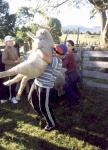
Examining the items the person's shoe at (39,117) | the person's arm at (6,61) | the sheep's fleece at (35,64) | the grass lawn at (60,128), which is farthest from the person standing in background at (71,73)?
the sheep's fleece at (35,64)

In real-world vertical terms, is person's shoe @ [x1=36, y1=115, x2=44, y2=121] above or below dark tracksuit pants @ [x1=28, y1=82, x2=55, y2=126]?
below

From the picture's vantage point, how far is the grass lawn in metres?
4.41

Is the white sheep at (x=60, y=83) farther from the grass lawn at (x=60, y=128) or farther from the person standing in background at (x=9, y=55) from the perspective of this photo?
the person standing in background at (x=9, y=55)

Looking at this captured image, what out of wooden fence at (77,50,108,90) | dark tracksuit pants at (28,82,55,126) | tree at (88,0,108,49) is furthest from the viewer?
tree at (88,0,108,49)

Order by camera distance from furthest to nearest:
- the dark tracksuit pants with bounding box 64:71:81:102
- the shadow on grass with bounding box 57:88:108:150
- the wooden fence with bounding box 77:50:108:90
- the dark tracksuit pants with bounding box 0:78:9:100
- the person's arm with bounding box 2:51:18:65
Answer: the wooden fence with bounding box 77:50:108:90 < the dark tracksuit pants with bounding box 0:78:9:100 < the person's arm with bounding box 2:51:18:65 < the dark tracksuit pants with bounding box 64:71:81:102 < the shadow on grass with bounding box 57:88:108:150

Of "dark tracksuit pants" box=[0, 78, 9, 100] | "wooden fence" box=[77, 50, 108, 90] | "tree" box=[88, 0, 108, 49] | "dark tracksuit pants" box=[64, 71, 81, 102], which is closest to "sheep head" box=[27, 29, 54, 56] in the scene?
"dark tracksuit pants" box=[64, 71, 81, 102]

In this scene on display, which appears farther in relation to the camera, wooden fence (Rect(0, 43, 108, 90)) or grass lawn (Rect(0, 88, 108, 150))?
wooden fence (Rect(0, 43, 108, 90))

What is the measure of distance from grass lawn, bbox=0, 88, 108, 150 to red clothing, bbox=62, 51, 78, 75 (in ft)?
3.00

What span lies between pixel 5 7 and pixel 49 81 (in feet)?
133

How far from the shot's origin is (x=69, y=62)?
235 inches

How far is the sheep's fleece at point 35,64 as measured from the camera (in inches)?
152

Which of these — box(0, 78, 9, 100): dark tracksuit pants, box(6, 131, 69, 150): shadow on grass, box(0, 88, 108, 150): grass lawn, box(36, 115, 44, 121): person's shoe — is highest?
box(0, 78, 9, 100): dark tracksuit pants

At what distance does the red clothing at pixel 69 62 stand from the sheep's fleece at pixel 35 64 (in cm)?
166

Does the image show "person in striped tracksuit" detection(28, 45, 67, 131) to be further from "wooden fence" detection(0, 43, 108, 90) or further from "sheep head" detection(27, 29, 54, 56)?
"wooden fence" detection(0, 43, 108, 90)
